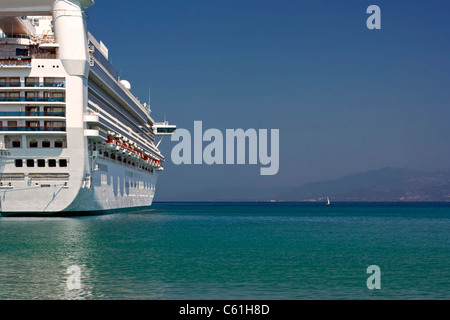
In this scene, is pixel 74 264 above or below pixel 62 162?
below

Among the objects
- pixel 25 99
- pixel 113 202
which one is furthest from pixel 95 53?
pixel 113 202

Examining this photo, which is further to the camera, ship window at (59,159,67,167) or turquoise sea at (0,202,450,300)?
ship window at (59,159,67,167)

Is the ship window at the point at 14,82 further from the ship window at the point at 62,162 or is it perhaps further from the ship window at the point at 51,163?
the ship window at the point at 62,162

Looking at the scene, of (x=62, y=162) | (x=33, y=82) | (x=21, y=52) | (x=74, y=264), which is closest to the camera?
(x=74, y=264)

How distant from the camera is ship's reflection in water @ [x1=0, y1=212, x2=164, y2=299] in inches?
782

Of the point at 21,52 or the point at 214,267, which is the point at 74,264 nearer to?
the point at 214,267

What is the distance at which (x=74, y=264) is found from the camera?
26.6 m

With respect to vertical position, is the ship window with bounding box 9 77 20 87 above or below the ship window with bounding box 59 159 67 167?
above

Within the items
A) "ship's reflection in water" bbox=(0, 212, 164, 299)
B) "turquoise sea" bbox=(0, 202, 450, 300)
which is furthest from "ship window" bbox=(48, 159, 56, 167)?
"turquoise sea" bbox=(0, 202, 450, 300)

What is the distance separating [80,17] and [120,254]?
35647 millimetres

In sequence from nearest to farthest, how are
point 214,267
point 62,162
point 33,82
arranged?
1. point 214,267
2. point 33,82
3. point 62,162

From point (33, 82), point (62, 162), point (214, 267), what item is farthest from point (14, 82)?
point (214, 267)

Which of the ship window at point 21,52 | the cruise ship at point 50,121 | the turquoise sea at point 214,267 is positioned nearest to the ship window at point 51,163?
the cruise ship at point 50,121

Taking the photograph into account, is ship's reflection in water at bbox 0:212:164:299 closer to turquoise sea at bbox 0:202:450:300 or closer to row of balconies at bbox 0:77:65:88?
turquoise sea at bbox 0:202:450:300
